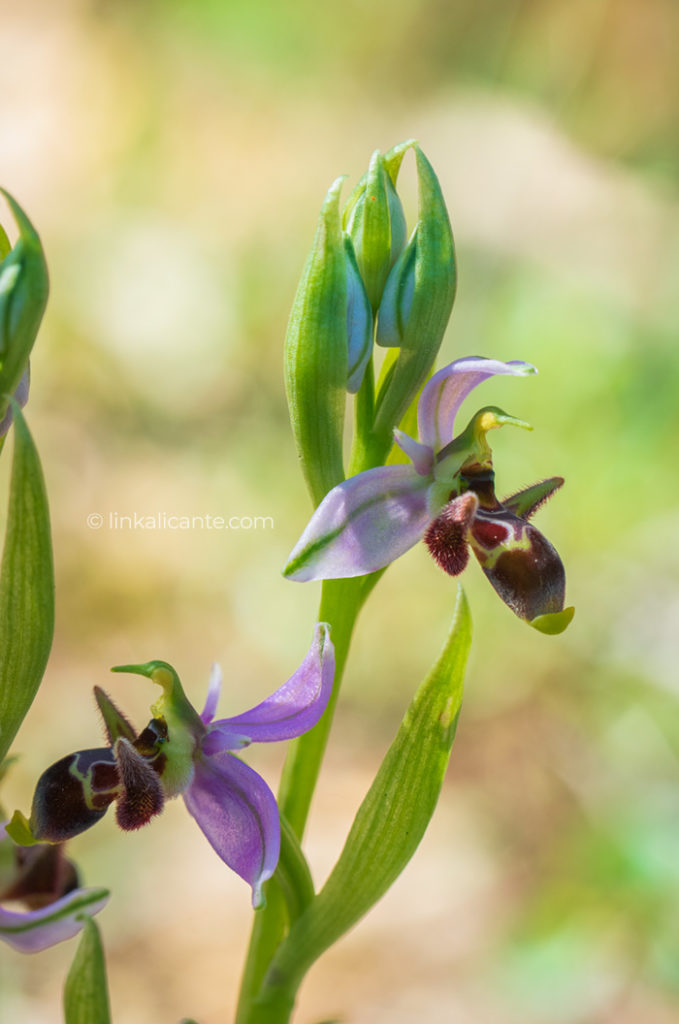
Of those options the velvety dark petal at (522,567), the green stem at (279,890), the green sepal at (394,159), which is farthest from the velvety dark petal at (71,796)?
the green sepal at (394,159)

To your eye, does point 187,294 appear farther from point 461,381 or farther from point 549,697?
point 461,381

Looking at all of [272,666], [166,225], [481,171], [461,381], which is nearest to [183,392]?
[166,225]

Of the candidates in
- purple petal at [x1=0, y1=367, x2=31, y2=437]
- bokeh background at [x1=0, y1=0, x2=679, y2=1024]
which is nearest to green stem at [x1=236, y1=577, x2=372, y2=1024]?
purple petal at [x1=0, y1=367, x2=31, y2=437]

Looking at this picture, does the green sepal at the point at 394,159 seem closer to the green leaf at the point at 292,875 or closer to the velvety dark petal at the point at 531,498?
the velvety dark petal at the point at 531,498

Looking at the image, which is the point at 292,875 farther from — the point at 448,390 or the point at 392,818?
the point at 448,390

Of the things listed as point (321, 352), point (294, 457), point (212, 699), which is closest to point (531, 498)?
point (321, 352)
